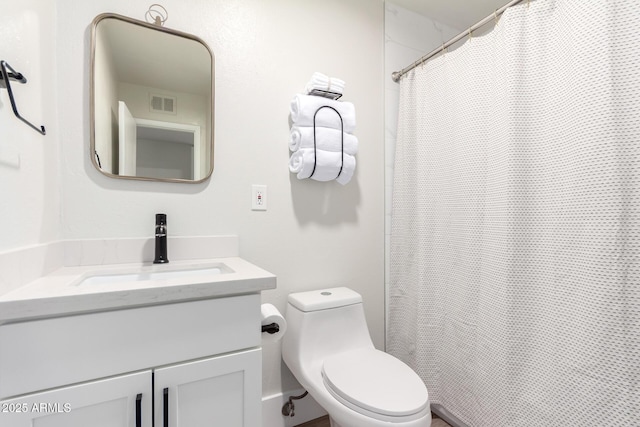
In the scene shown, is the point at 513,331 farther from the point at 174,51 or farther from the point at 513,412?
the point at 174,51

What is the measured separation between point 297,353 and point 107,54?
146cm

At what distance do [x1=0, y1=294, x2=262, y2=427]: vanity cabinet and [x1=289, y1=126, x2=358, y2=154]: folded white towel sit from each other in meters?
0.78

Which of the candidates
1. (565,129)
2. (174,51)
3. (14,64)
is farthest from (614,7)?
(14,64)

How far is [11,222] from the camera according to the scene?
2.50ft

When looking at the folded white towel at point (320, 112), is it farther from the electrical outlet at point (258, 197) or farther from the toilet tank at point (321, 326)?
the toilet tank at point (321, 326)

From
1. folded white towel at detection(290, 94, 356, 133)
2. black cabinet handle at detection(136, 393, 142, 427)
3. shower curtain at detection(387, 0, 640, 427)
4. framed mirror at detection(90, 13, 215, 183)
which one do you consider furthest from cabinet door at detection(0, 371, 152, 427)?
shower curtain at detection(387, 0, 640, 427)

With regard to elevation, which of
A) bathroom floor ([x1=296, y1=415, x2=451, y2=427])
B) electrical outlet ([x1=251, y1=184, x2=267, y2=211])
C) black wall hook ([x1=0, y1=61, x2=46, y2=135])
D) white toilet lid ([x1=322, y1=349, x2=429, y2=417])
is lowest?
bathroom floor ([x1=296, y1=415, x2=451, y2=427])

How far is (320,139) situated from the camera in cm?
137

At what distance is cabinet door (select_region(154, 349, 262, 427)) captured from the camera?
0.75 m

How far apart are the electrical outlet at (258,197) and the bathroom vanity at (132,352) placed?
0.52 m

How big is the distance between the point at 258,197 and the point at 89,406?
36.2 inches

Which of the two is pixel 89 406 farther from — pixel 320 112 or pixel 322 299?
pixel 320 112

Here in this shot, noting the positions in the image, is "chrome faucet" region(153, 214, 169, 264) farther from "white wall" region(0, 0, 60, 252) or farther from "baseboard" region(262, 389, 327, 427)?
"baseboard" region(262, 389, 327, 427)

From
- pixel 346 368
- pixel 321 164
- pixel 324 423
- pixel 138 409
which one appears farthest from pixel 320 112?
pixel 324 423
